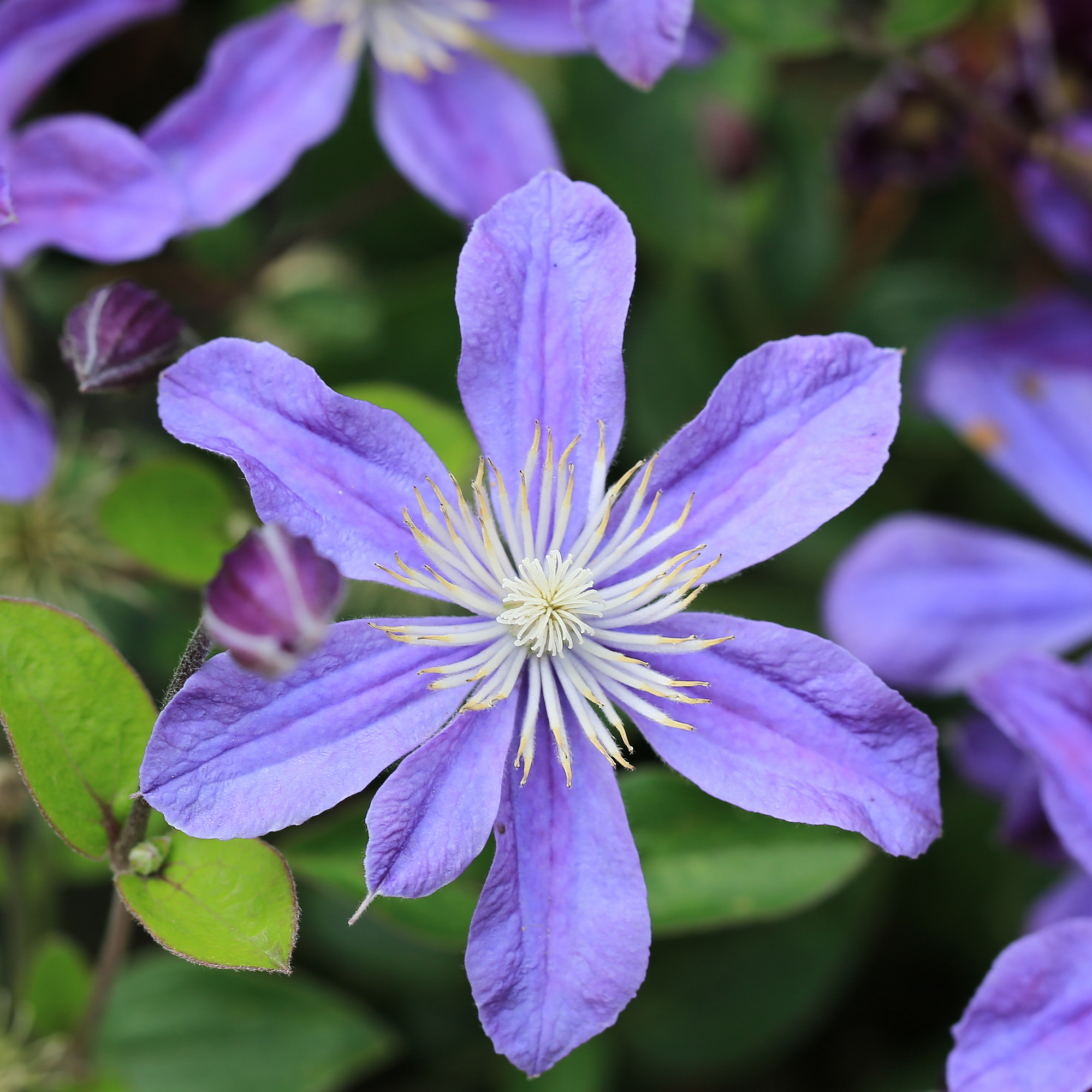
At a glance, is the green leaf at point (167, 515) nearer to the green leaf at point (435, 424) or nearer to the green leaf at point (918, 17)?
the green leaf at point (435, 424)

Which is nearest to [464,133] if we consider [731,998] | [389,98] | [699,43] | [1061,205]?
[389,98]

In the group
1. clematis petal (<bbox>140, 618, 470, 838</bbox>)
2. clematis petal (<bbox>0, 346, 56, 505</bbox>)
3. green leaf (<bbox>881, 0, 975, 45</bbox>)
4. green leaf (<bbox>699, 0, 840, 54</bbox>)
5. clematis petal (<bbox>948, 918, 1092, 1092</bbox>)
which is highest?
green leaf (<bbox>881, 0, 975, 45</bbox>)

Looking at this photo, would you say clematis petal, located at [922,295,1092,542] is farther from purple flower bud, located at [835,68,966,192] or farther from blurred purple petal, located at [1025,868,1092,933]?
blurred purple petal, located at [1025,868,1092,933]

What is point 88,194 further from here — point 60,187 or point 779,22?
point 779,22

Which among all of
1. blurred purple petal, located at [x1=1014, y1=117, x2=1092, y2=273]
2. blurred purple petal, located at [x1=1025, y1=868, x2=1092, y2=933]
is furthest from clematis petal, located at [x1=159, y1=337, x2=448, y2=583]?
blurred purple petal, located at [x1=1014, y1=117, x2=1092, y2=273]

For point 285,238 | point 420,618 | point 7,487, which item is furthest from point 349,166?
point 420,618

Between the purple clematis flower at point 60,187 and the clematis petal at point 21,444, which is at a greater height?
the purple clematis flower at point 60,187

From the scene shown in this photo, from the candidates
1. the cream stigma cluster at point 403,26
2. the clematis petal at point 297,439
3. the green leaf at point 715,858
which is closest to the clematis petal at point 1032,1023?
the green leaf at point 715,858
